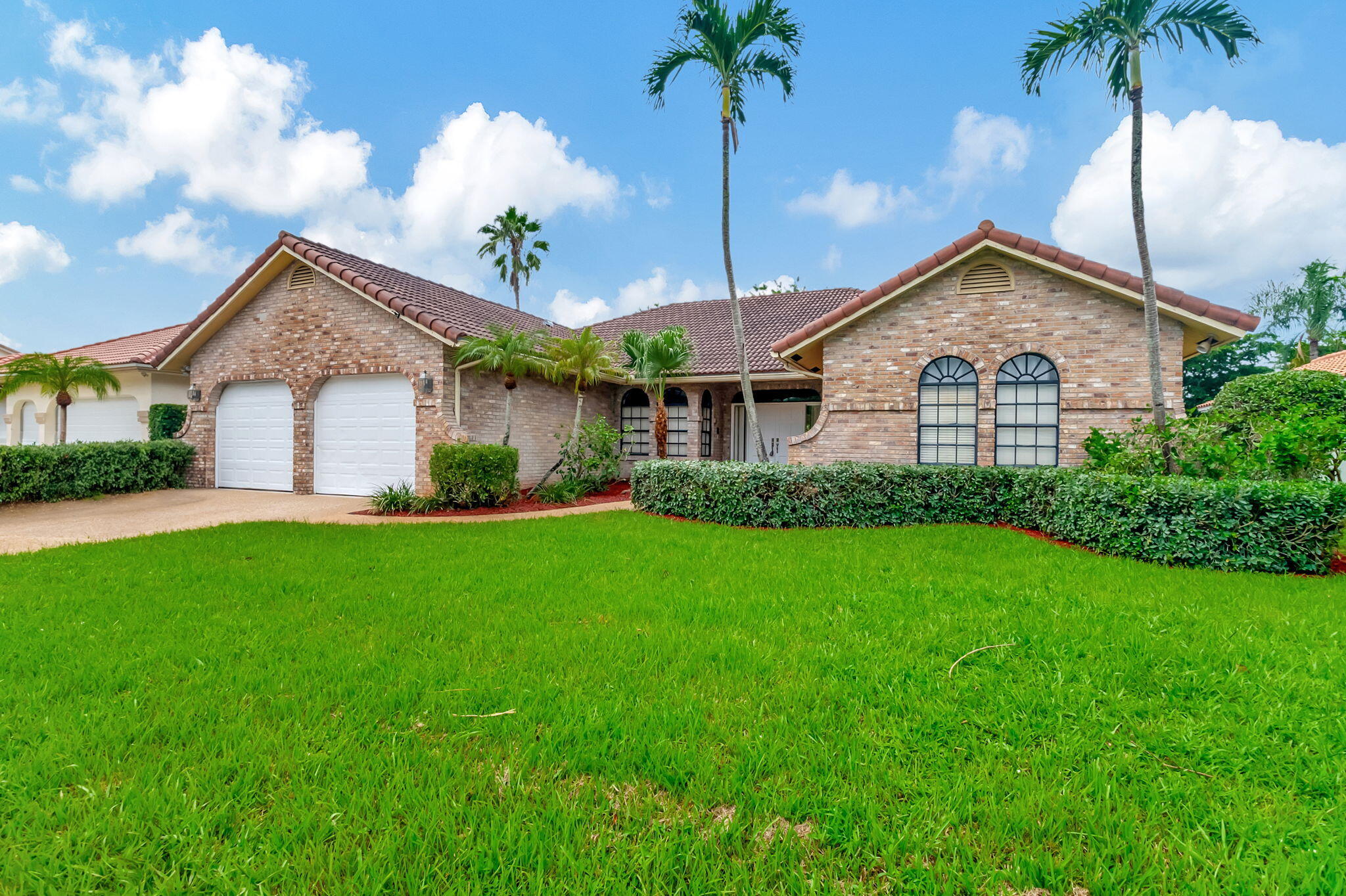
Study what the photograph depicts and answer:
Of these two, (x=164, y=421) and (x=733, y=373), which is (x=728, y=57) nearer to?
(x=733, y=373)

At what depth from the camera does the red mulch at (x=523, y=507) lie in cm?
1171

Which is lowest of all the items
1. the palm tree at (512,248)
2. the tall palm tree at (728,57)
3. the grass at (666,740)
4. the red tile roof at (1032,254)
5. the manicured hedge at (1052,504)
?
the grass at (666,740)

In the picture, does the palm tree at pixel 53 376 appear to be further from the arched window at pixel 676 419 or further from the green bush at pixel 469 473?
the arched window at pixel 676 419

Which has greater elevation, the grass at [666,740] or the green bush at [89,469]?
the green bush at [89,469]

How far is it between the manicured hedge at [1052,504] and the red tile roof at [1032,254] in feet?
10.9

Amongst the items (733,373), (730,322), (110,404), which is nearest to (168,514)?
(110,404)

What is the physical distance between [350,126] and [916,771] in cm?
1835

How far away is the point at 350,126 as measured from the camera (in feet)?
49.3

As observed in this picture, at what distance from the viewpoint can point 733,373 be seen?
622 inches

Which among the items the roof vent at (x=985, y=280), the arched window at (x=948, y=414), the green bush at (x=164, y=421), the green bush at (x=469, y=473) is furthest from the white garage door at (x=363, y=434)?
the roof vent at (x=985, y=280)

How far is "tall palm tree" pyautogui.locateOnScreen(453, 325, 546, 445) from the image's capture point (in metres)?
12.3

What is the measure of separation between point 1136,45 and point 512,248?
94.0 feet

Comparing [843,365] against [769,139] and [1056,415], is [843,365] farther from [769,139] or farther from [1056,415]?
[769,139]

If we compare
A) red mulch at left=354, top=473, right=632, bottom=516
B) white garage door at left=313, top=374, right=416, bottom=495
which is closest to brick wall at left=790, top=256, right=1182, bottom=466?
red mulch at left=354, top=473, right=632, bottom=516
